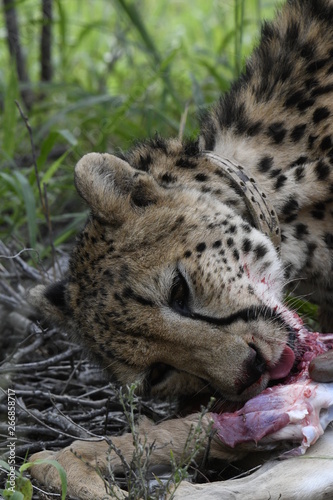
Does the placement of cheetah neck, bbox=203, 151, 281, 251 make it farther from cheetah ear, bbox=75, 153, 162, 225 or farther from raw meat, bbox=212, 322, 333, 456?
raw meat, bbox=212, 322, 333, 456

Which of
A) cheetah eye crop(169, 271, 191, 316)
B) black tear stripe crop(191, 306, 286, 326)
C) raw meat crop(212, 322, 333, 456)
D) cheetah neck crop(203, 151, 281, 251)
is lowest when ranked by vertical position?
raw meat crop(212, 322, 333, 456)

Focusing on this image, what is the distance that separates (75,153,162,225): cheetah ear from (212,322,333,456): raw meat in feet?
3.48

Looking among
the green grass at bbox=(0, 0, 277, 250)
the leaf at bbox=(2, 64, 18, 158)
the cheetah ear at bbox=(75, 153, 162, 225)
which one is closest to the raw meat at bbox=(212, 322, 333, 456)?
the cheetah ear at bbox=(75, 153, 162, 225)

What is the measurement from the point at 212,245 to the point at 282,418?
0.88 metres

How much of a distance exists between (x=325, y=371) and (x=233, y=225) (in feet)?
2.71

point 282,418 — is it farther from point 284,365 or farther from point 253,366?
point 284,365

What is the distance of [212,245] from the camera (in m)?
3.86

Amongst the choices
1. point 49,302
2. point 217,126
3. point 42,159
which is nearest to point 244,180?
point 217,126

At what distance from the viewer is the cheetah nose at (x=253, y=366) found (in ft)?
11.8

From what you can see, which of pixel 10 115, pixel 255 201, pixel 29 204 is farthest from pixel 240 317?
pixel 10 115

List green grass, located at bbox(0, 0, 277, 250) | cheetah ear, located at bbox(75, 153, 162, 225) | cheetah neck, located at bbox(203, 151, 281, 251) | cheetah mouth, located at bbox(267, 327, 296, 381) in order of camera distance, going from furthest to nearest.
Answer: green grass, located at bbox(0, 0, 277, 250) < cheetah neck, located at bbox(203, 151, 281, 251) < cheetah ear, located at bbox(75, 153, 162, 225) < cheetah mouth, located at bbox(267, 327, 296, 381)

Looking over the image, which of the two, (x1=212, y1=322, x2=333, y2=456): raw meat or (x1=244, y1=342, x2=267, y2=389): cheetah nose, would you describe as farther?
(x1=244, y1=342, x2=267, y2=389): cheetah nose

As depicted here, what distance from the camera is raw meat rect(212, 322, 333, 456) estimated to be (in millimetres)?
3381

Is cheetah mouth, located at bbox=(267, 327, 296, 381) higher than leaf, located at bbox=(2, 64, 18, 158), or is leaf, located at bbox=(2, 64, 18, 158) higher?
leaf, located at bbox=(2, 64, 18, 158)
